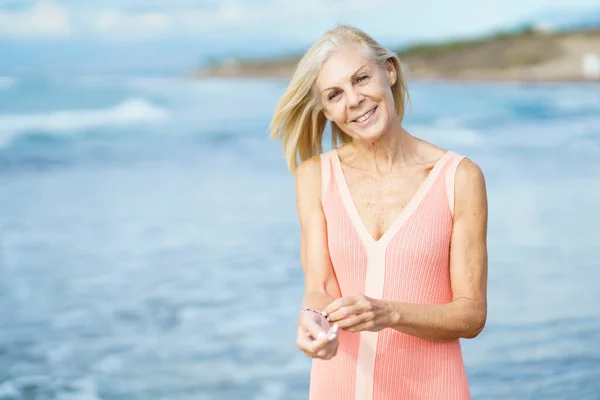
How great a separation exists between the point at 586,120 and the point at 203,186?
11.6 feet

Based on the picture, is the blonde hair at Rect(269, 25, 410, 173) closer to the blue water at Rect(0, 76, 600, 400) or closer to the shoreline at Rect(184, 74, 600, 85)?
the blue water at Rect(0, 76, 600, 400)

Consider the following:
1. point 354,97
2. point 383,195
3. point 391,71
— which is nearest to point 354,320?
point 383,195

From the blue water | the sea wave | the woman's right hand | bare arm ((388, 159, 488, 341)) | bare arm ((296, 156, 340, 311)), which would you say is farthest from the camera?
the sea wave

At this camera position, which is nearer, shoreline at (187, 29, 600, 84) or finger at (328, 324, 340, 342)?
finger at (328, 324, 340, 342)

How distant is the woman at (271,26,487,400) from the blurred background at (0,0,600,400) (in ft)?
7.07

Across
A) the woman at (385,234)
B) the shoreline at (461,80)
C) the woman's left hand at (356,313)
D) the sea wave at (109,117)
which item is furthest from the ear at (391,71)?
the sea wave at (109,117)

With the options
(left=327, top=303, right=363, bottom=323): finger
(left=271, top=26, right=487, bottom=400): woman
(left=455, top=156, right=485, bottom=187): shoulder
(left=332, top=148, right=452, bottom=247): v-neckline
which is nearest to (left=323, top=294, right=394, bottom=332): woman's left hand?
(left=327, top=303, right=363, bottom=323): finger

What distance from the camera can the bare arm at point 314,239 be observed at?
6.93 feet

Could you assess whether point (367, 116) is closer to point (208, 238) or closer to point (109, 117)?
point (208, 238)

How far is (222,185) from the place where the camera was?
7.36 metres

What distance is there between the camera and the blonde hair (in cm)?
210

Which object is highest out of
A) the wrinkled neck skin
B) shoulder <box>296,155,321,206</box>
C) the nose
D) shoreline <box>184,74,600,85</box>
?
shoreline <box>184,74,600,85</box>

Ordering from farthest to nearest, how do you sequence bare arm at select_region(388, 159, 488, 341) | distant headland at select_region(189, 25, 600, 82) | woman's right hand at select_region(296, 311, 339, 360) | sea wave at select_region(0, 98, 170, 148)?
distant headland at select_region(189, 25, 600, 82) < sea wave at select_region(0, 98, 170, 148) < bare arm at select_region(388, 159, 488, 341) < woman's right hand at select_region(296, 311, 339, 360)

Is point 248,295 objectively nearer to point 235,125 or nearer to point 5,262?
point 5,262
